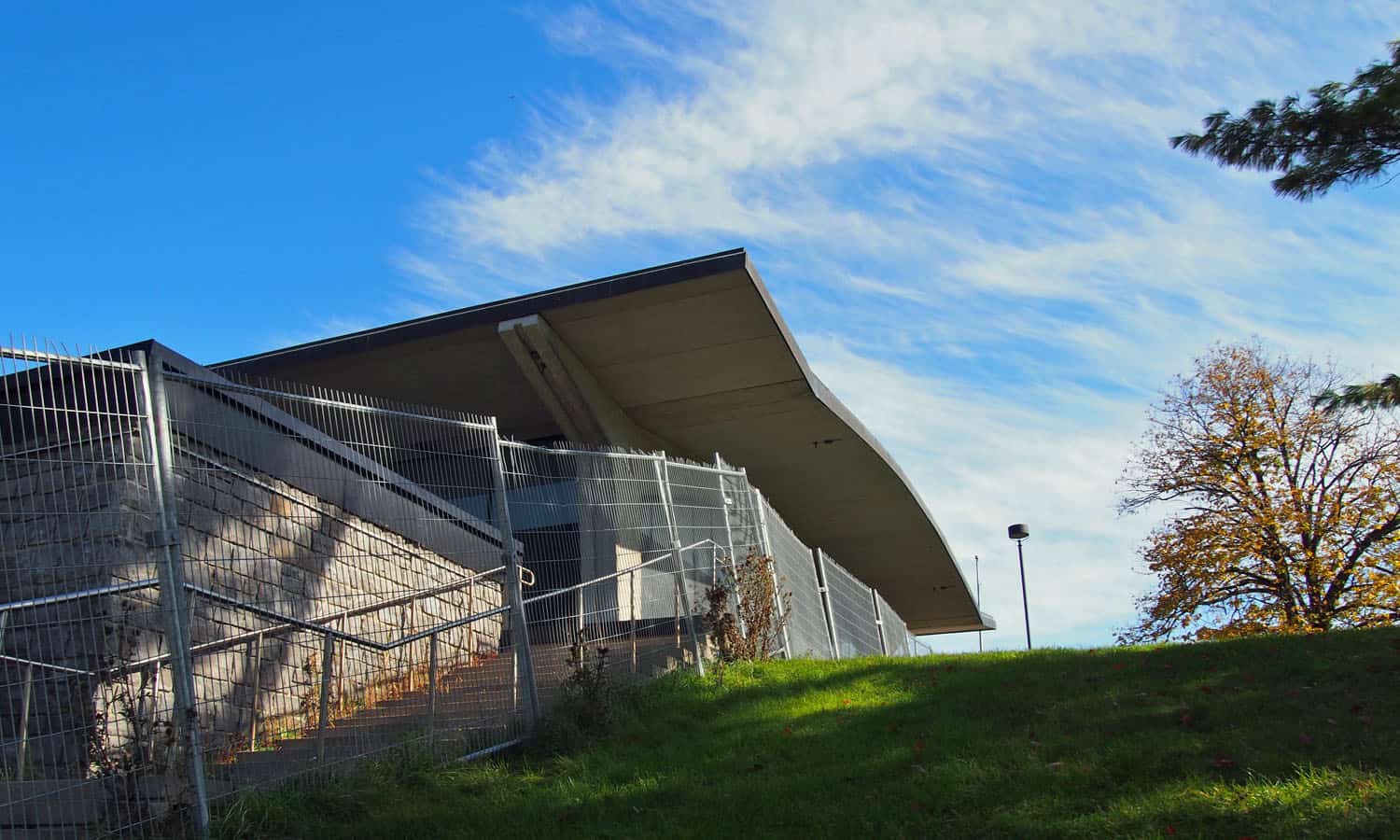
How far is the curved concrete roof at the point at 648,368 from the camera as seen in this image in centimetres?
1639

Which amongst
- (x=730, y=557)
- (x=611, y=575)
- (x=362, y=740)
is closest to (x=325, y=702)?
(x=362, y=740)

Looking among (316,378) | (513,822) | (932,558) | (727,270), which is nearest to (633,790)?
(513,822)

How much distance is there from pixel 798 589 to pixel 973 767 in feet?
27.9

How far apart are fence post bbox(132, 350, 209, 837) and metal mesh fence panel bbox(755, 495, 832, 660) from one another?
7.68m

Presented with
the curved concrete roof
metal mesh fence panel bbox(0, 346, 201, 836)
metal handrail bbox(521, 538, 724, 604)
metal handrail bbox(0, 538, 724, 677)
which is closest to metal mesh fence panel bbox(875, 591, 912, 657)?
the curved concrete roof

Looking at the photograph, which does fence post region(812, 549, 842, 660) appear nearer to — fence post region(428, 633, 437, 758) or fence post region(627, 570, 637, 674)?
fence post region(627, 570, 637, 674)

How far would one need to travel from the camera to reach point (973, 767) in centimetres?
683

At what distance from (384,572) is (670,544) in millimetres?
2665

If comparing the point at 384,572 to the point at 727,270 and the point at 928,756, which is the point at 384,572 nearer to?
the point at 928,756

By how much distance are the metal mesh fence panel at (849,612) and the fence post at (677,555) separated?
19.3 feet

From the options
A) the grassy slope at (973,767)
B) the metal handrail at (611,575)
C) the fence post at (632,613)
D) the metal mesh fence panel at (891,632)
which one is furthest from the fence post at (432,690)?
the metal mesh fence panel at (891,632)

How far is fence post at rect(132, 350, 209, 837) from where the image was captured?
6141 mm

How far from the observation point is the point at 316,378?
18.5m

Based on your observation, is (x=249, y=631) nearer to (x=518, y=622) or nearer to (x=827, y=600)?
(x=518, y=622)
